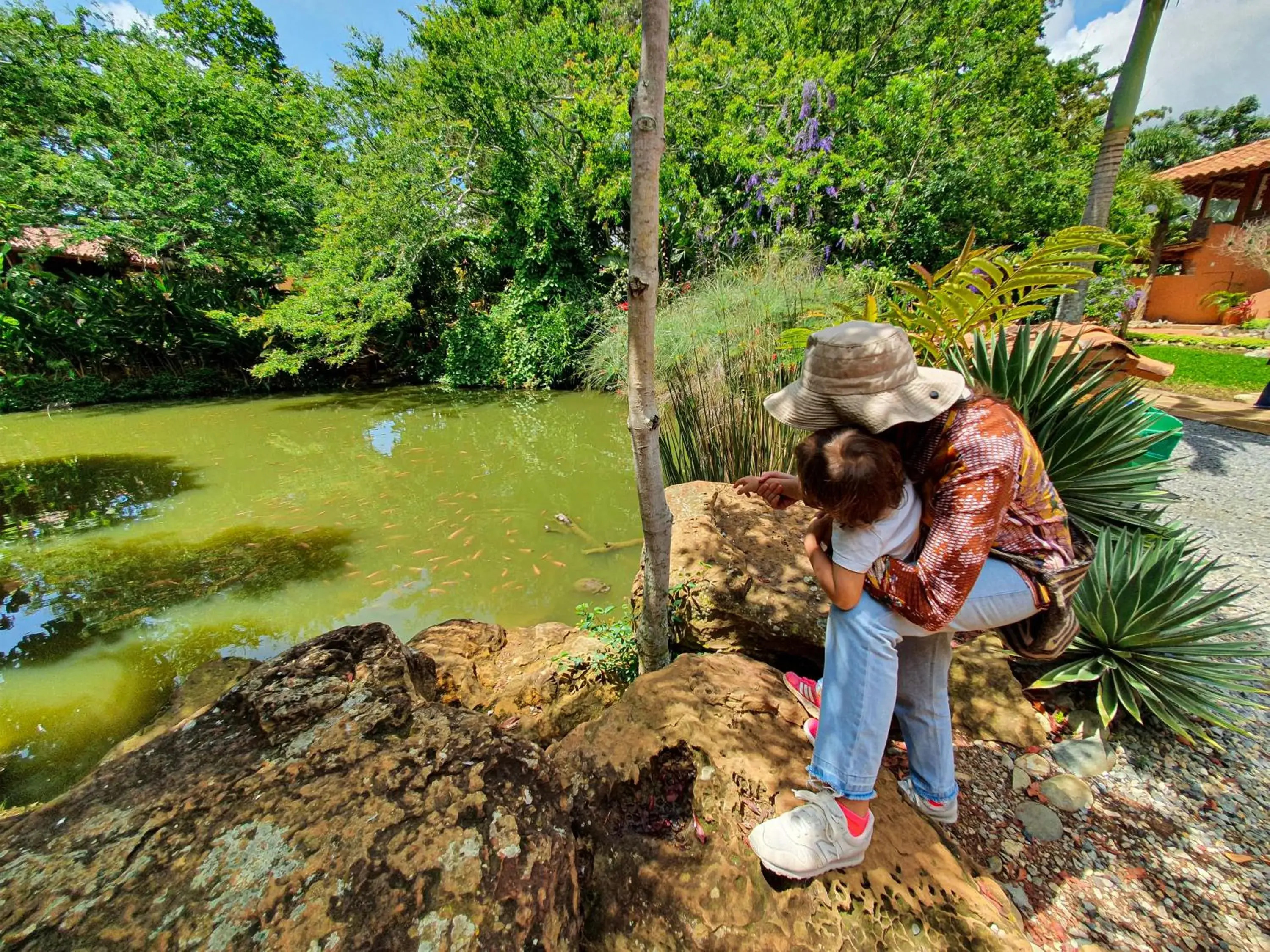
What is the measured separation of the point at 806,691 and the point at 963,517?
1035 millimetres

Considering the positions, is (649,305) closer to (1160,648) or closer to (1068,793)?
(1068,793)

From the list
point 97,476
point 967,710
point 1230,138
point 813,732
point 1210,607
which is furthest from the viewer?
point 1230,138

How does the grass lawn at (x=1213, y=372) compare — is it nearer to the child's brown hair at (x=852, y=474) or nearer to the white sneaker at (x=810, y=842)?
the child's brown hair at (x=852, y=474)

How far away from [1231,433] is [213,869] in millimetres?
8396

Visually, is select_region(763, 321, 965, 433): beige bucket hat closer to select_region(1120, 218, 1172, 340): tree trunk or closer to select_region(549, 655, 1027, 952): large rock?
select_region(549, 655, 1027, 952): large rock

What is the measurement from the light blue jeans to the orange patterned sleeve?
102mm

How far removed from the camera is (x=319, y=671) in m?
1.75

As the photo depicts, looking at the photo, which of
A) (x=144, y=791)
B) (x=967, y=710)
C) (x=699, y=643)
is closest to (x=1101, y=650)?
(x=967, y=710)

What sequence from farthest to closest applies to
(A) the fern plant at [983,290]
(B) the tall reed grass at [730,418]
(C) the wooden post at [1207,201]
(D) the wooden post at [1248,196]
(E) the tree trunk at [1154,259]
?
(E) the tree trunk at [1154,259] < (C) the wooden post at [1207,201] < (D) the wooden post at [1248,196] < (B) the tall reed grass at [730,418] < (A) the fern plant at [983,290]

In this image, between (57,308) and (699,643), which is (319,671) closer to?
(699,643)

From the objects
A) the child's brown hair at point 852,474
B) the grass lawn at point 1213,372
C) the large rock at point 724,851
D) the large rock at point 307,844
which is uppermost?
the child's brown hair at point 852,474

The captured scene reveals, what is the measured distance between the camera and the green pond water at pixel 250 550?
317cm

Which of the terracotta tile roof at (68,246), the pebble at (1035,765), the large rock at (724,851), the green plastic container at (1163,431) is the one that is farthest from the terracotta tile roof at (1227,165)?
the terracotta tile roof at (68,246)

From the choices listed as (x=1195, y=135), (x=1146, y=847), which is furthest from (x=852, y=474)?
(x=1195, y=135)
